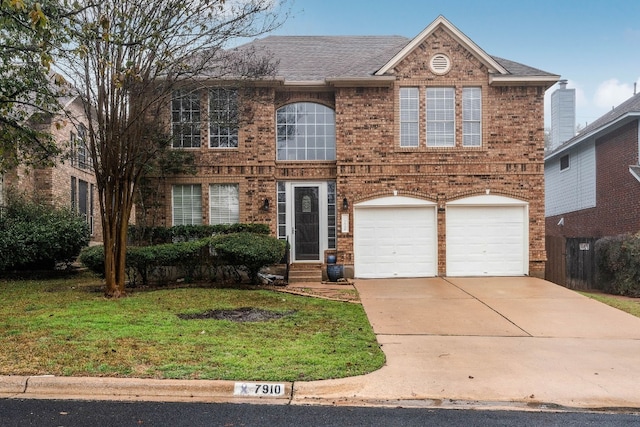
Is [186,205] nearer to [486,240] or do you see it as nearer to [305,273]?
[305,273]

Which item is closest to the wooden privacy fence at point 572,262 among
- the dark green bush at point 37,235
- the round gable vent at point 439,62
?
the round gable vent at point 439,62

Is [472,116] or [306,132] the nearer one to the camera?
[472,116]

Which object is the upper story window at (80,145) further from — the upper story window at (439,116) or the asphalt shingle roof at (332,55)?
the upper story window at (439,116)

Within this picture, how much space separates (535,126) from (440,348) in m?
9.68

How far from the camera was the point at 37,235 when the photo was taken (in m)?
12.6

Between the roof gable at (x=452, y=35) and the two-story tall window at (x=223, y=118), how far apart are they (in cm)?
424

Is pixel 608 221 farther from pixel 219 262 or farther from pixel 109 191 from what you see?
pixel 109 191

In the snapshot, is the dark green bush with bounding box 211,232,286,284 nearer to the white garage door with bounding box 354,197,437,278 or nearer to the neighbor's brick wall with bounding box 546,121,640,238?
the white garage door with bounding box 354,197,437,278

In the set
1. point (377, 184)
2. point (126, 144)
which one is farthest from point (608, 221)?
point (126, 144)

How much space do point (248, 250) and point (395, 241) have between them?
4801 mm

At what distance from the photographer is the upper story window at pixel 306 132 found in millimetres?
14336

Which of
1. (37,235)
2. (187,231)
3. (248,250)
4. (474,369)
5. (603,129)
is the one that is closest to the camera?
(474,369)

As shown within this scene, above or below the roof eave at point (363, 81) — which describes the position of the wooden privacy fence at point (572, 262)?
below

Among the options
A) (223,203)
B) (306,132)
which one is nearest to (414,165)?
(306,132)
